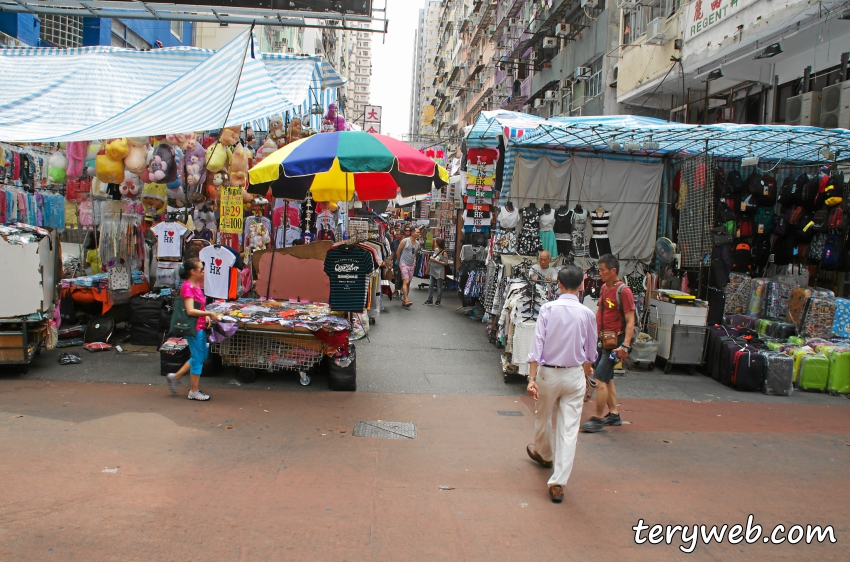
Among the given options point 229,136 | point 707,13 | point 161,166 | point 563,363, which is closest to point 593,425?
point 563,363

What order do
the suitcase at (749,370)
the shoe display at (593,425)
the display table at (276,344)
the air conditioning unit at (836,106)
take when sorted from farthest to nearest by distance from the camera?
1. the air conditioning unit at (836,106)
2. the suitcase at (749,370)
3. the display table at (276,344)
4. the shoe display at (593,425)

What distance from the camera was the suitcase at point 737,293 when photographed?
11.2 metres

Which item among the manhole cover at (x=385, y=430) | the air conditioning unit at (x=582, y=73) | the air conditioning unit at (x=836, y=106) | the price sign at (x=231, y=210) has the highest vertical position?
the air conditioning unit at (x=582, y=73)

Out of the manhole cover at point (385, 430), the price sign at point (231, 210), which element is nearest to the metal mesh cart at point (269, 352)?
the manhole cover at point (385, 430)

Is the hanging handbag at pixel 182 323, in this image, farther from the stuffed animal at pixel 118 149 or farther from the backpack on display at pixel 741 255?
the backpack on display at pixel 741 255

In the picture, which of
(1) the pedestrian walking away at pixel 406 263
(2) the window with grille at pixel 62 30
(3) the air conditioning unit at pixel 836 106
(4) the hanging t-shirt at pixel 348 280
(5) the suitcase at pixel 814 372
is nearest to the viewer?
(4) the hanging t-shirt at pixel 348 280

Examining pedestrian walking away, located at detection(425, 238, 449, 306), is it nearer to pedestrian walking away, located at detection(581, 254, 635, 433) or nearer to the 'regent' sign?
the 'regent' sign

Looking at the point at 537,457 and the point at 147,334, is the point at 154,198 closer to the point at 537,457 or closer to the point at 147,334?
the point at 147,334

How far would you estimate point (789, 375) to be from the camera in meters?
8.53

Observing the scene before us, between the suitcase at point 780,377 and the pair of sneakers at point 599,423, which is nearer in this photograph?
the pair of sneakers at point 599,423

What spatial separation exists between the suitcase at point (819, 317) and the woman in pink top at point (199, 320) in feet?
29.3

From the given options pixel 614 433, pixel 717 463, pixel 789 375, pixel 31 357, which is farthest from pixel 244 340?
pixel 789 375

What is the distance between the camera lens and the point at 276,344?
7.68 meters

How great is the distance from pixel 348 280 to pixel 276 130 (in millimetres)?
4143
